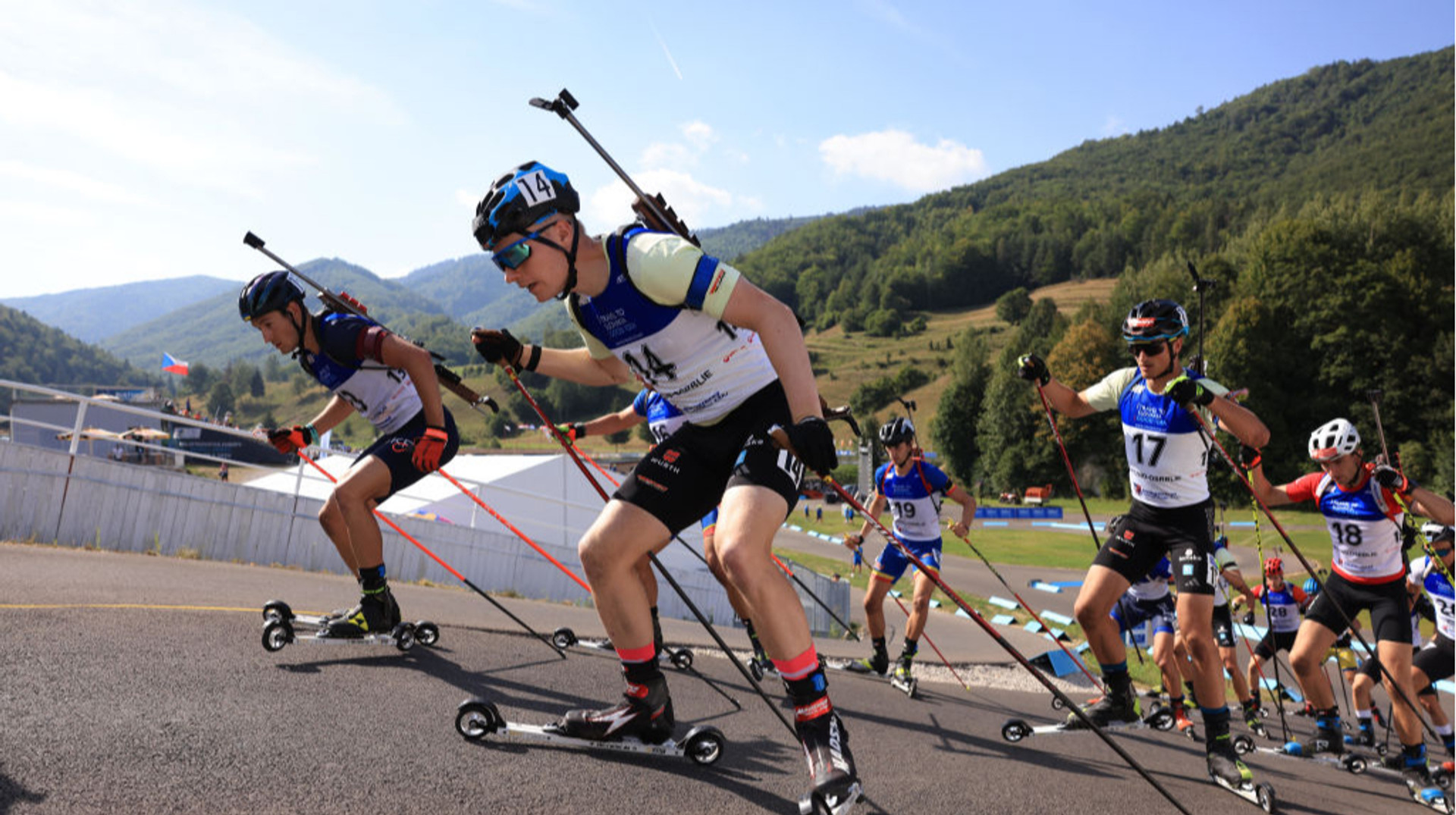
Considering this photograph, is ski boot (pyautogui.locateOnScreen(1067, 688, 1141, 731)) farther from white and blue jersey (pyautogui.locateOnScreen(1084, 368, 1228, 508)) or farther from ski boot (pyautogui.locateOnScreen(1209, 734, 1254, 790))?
white and blue jersey (pyautogui.locateOnScreen(1084, 368, 1228, 508))

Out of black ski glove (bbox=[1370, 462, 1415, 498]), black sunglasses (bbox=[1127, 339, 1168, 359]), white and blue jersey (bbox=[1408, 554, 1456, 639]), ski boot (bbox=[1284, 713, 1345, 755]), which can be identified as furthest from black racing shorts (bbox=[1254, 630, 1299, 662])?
black sunglasses (bbox=[1127, 339, 1168, 359])

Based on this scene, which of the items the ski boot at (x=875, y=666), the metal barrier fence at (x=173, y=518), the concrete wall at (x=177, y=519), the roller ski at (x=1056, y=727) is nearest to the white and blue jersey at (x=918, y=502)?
the ski boot at (x=875, y=666)

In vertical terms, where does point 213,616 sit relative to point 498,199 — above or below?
below

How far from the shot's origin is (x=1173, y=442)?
18.9 feet

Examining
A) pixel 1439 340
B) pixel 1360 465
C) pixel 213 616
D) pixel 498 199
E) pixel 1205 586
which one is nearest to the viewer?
pixel 498 199

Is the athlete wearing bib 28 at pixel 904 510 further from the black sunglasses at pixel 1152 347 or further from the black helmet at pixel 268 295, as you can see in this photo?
the black helmet at pixel 268 295

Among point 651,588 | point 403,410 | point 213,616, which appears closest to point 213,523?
point 213,616

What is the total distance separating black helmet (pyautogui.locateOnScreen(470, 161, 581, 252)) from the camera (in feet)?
11.6

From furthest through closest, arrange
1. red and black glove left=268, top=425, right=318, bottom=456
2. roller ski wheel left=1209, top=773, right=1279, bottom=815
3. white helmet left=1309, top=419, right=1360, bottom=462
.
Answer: white helmet left=1309, top=419, right=1360, bottom=462
red and black glove left=268, top=425, right=318, bottom=456
roller ski wheel left=1209, top=773, right=1279, bottom=815

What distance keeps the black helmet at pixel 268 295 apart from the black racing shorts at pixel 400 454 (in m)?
1.10

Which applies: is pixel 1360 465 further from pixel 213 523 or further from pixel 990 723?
pixel 213 523

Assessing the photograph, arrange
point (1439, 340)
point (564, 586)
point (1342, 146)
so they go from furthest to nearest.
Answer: point (1342, 146) < point (1439, 340) < point (564, 586)

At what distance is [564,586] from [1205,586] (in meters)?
12.8

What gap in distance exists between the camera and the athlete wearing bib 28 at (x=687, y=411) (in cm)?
325
